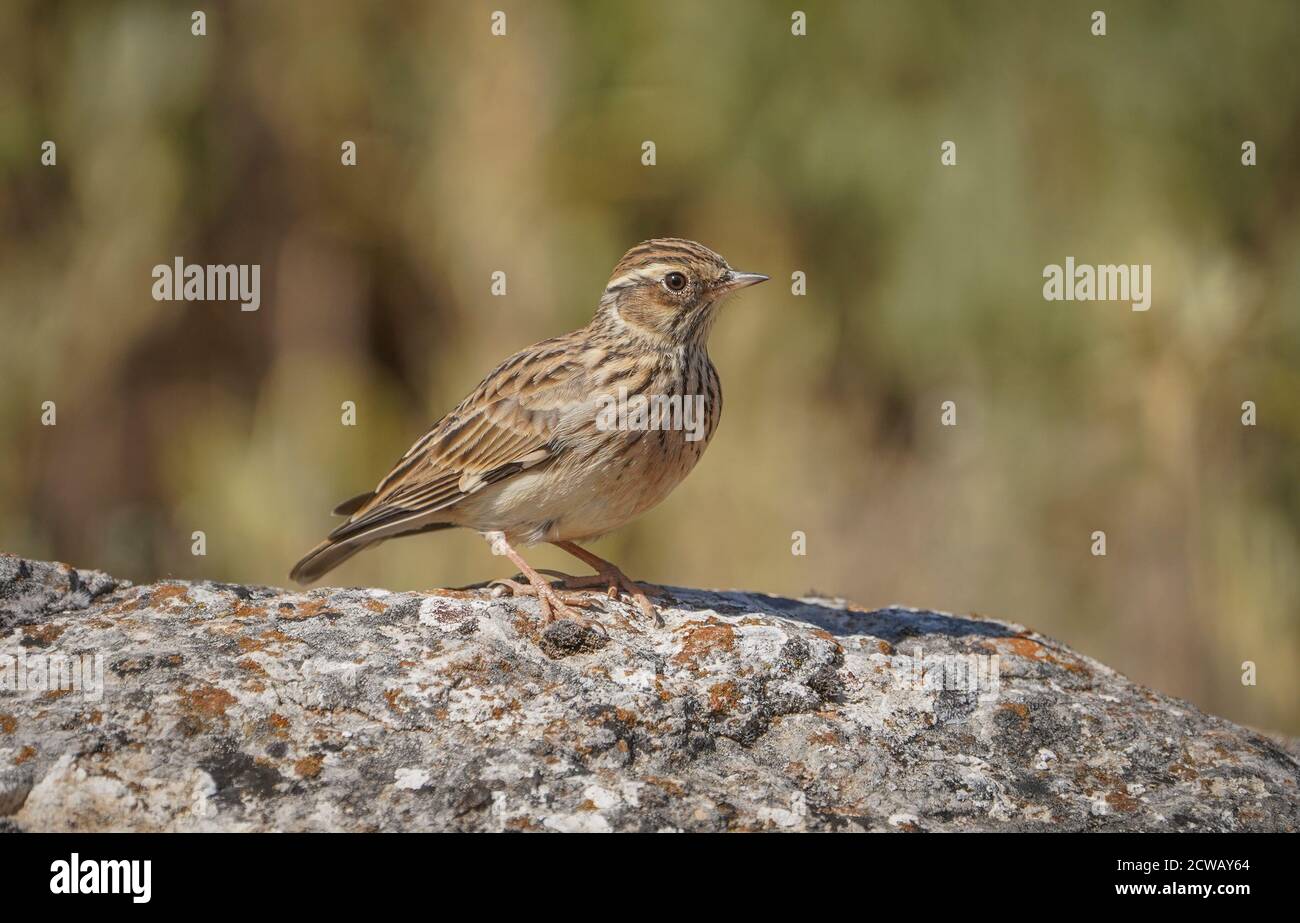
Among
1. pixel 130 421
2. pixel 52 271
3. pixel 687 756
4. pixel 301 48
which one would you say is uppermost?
pixel 301 48

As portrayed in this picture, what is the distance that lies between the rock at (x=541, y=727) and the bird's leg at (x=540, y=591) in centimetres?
5

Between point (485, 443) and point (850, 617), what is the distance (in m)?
1.60

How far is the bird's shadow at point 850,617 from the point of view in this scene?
15.8 feet

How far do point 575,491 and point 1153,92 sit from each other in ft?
26.1

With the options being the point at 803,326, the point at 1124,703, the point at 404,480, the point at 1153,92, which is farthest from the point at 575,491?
the point at 1153,92

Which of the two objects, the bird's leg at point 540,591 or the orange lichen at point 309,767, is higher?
the bird's leg at point 540,591

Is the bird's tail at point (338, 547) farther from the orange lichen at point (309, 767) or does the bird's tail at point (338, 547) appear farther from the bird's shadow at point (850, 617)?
the orange lichen at point (309, 767)

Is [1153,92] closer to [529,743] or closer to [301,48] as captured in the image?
[301,48]

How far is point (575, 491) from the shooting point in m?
4.96

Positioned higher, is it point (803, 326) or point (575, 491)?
point (803, 326)

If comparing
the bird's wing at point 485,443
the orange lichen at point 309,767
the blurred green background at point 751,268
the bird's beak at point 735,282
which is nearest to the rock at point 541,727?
the orange lichen at point 309,767

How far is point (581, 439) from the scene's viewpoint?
4.98 metres

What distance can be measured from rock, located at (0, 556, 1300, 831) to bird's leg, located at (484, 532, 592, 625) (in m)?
0.05

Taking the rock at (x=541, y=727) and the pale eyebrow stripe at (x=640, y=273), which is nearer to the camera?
the rock at (x=541, y=727)
